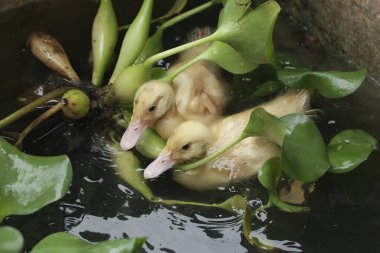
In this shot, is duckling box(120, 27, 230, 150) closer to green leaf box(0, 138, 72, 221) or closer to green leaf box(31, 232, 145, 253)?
green leaf box(0, 138, 72, 221)

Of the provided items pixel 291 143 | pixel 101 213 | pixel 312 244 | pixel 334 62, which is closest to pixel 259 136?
pixel 291 143

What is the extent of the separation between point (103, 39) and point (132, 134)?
1.14ft

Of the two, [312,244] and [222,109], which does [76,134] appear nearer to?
[222,109]

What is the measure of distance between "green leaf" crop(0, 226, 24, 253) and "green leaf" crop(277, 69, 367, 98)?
0.79 metres

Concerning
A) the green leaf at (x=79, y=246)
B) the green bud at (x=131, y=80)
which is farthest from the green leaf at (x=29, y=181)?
the green bud at (x=131, y=80)

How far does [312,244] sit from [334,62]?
2.26 ft

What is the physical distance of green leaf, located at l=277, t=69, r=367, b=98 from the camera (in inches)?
63.2

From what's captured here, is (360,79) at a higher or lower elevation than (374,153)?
higher

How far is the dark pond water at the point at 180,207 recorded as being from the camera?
1.48 metres

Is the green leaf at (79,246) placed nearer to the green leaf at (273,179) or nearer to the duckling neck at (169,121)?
the green leaf at (273,179)

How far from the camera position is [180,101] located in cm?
172

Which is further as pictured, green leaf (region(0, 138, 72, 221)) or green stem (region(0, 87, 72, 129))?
green stem (region(0, 87, 72, 129))

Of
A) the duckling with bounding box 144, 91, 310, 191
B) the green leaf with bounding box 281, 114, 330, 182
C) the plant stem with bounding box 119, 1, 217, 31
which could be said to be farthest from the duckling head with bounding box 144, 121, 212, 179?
the plant stem with bounding box 119, 1, 217, 31

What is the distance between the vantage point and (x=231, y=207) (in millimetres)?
1532
